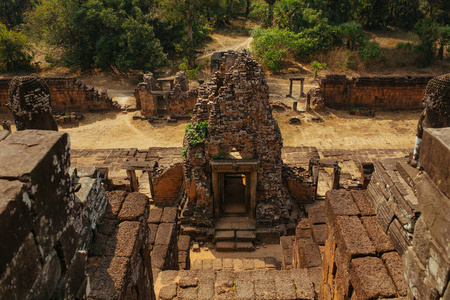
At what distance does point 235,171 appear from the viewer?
10422mm

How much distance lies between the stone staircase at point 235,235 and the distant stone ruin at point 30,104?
21.2 ft

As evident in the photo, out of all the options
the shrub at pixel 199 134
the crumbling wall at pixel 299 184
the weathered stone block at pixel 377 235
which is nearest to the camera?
the weathered stone block at pixel 377 235

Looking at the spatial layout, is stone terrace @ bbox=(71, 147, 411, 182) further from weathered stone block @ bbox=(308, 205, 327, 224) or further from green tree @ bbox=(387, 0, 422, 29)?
green tree @ bbox=(387, 0, 422, 29)

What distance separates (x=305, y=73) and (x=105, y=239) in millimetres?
23836

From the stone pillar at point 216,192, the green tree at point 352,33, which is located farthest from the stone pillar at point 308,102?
the stone pillar at point 216,192

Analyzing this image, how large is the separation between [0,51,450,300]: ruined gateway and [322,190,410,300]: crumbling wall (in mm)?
20

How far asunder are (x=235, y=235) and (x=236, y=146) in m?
2.85

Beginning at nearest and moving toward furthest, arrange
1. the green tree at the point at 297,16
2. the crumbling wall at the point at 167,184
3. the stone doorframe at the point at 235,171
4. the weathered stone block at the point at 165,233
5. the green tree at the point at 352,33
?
1. the weathered stone block at the point at 165,233
2. the stone doorframe at the point at 235,171
3. the crumbling wall at the point at 167,184
4. the green tree at the point at 352,33
5. the green tree at the point at 297,16

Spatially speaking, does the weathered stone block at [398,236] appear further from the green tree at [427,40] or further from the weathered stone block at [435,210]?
the green tree at [427,40]

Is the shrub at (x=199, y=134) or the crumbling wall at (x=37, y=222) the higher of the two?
the crumbling wall at (x=37, y=222)

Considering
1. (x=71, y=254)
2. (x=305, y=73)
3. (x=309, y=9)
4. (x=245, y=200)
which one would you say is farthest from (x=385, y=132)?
(x=71, y=254)

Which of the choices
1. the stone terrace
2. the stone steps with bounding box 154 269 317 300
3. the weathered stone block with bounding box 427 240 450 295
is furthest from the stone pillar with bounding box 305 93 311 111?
the weathered stone block with bounding box 427 240 450 295

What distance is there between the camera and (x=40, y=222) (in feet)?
9.05

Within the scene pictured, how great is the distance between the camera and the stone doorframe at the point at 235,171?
10284 millimetres
